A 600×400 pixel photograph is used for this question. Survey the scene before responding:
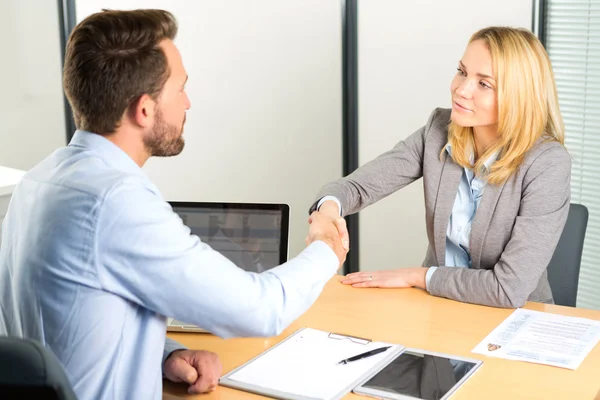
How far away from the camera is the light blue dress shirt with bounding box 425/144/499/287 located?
254 centimetres

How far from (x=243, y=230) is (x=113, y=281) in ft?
2.11

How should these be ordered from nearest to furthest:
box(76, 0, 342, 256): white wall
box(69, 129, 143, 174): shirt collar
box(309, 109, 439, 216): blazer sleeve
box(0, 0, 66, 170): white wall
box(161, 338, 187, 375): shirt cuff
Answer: box(69, 129, 143, 174): shirt collar < box(161, 338, 187, 375): shirt cuff < box(309, 109, 439, 216): blazer sleeve < box(0, 0, 66, 170): white wall < box(76, 0, 342, 256): white wall

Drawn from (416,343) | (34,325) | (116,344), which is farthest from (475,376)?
(34,325)

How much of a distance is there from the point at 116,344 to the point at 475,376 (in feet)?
2.58

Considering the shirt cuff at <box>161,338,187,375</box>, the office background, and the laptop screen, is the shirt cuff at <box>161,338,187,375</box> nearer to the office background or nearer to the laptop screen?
the laptop screen

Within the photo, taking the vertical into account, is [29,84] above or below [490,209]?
above

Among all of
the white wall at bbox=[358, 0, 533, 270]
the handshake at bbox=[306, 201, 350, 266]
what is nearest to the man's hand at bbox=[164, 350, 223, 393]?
the handshake at bbox=[306, 201, 350, 266]

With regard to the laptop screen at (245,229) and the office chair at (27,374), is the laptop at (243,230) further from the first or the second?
the office chair at (27,374)

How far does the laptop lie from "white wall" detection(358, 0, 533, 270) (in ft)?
6.98

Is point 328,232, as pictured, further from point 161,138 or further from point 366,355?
point 161,138

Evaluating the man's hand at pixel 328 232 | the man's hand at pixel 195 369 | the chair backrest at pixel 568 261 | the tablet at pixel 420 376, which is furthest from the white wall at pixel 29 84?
the chair backrest at pixel 568 261

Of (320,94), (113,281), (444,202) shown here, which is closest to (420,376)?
(113,281)

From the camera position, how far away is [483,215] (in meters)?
2.45

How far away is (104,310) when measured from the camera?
1.48 meters
